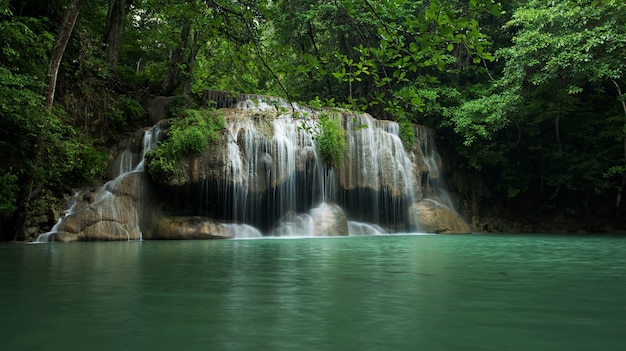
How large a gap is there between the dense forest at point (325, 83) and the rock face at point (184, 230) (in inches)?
95.0

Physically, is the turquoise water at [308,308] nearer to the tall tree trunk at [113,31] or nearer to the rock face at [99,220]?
the rock face at [99,220]

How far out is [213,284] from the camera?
13.2 feet

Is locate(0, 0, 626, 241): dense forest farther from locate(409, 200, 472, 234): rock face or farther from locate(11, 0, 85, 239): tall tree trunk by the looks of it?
locate(409, 200, 472, 234): rock face

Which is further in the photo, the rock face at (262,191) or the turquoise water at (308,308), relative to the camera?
the rock face at (262,191)

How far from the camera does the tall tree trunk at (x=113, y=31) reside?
52.8 feet

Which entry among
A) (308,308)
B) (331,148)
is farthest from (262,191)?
(308,308)

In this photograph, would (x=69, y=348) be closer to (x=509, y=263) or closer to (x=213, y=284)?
(x=213, y=284)

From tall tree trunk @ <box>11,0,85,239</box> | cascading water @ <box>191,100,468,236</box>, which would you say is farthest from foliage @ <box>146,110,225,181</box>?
tall tree trunk @ <box>11,0,85,239</box>

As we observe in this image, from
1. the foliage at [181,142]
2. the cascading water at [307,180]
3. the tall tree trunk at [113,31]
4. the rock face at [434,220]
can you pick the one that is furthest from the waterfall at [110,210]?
the rock face at [434,220]

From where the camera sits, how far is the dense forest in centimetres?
693

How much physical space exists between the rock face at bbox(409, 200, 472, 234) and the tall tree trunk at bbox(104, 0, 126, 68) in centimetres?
1202

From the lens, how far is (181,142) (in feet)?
43.9

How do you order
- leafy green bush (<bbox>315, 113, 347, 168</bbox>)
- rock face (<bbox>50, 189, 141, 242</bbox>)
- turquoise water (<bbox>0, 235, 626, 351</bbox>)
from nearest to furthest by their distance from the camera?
1. turquoise water (<bbox>0, 235, 626, 351</bbox>)
2. rock face (<bbox>50, 189, 141, 242</bbox>)
3. leafy green bush (<bbox>315, 113, 347, 168</bbox>)

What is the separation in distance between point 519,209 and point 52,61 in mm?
20084
